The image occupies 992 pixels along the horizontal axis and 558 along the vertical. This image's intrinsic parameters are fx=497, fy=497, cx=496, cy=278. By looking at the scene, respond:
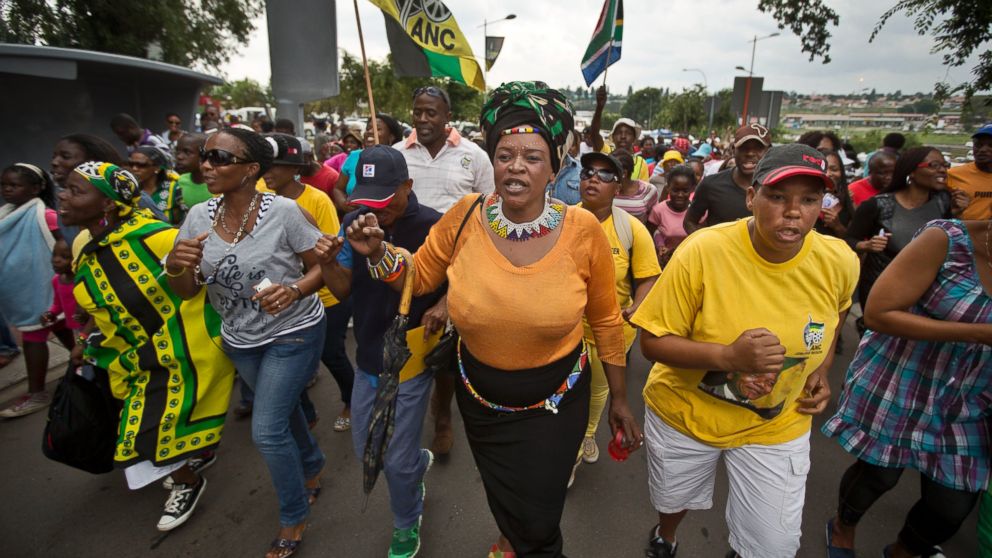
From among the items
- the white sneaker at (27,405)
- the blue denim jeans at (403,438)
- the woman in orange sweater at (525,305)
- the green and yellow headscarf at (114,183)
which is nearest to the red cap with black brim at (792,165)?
the woman in orange sweater at (525,305)

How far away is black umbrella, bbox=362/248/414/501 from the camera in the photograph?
1961mm

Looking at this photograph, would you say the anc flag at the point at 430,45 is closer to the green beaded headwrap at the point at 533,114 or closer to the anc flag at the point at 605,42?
the anc flag at the point at 605,42

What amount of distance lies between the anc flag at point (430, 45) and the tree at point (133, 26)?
1072 centimetres

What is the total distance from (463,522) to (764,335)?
205cm

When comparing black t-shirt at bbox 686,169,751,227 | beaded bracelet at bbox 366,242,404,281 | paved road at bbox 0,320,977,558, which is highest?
black t-shirt at bbox 686,169,751,227

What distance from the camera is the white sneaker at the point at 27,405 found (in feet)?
12.6

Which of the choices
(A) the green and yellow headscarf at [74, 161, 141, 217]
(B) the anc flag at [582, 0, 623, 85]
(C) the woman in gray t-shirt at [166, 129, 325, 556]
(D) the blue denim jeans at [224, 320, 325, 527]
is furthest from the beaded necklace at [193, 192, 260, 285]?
(B) the anc flag at [582, 0, 623, 85]

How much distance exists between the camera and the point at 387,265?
6.52 ft

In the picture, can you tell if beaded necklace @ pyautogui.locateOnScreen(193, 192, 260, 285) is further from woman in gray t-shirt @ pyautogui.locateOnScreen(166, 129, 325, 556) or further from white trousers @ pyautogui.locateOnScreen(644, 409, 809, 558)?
white trousers @ pyautogui.locateOnScreen(644, 409, 809, 558)

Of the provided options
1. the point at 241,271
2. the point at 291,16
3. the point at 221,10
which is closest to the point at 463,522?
the point at 241,271

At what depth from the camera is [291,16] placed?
591cm

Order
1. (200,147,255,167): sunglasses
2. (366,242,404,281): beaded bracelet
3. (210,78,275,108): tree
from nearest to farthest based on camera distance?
(366,242,404,281): beaded bracelet < (200,147,255,167): sunglasses < (210,78,275,108): tree

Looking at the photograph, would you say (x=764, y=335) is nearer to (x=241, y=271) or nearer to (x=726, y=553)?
(x=726, y=553)

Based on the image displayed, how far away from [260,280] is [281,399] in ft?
2.02
